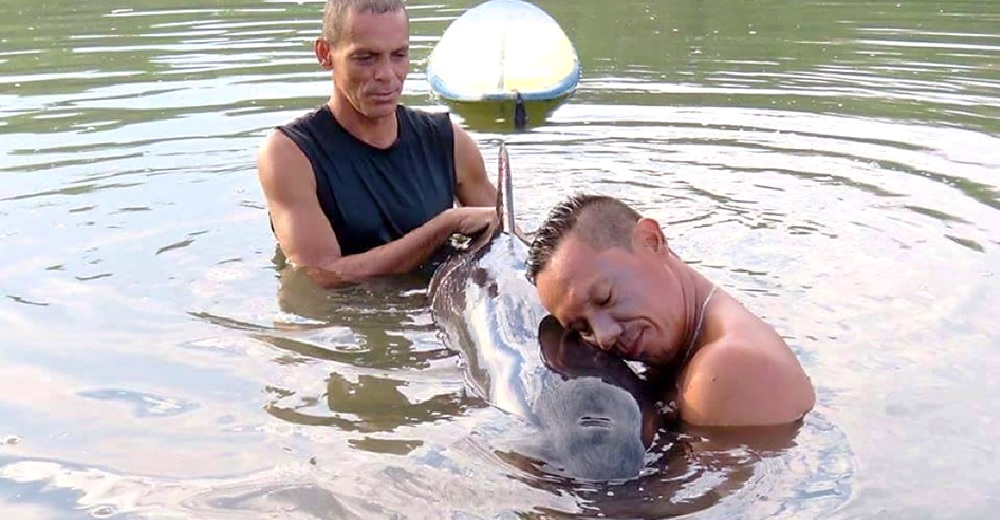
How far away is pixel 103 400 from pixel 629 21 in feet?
32.3

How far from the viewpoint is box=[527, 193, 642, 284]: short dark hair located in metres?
3.64

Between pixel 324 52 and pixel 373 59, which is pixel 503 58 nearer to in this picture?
pixel 324 52

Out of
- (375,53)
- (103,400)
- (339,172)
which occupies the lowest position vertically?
(103,400)

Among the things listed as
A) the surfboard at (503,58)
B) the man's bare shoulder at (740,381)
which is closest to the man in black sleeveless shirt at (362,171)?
the man's bare shoulder at (740,381)

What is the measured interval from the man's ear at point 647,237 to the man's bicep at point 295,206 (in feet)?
6.50

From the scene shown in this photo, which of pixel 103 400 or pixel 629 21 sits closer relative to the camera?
pixel 103 400

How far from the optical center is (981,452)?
3605mm

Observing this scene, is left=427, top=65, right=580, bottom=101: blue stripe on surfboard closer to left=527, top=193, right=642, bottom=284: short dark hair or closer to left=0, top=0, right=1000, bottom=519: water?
left=0, top=0, right=1000, bottom=519: water

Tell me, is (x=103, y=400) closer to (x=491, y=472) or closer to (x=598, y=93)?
(x=491, y=472)

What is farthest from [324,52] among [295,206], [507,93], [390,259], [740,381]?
[507,93]

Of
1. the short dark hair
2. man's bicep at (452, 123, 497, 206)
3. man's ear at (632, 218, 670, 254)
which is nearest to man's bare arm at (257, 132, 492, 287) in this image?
man's bicep at (452, 123, 497, 206)

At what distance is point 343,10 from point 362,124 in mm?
518

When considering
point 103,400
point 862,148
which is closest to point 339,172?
point 103,400

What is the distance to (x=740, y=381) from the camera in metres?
3.45
